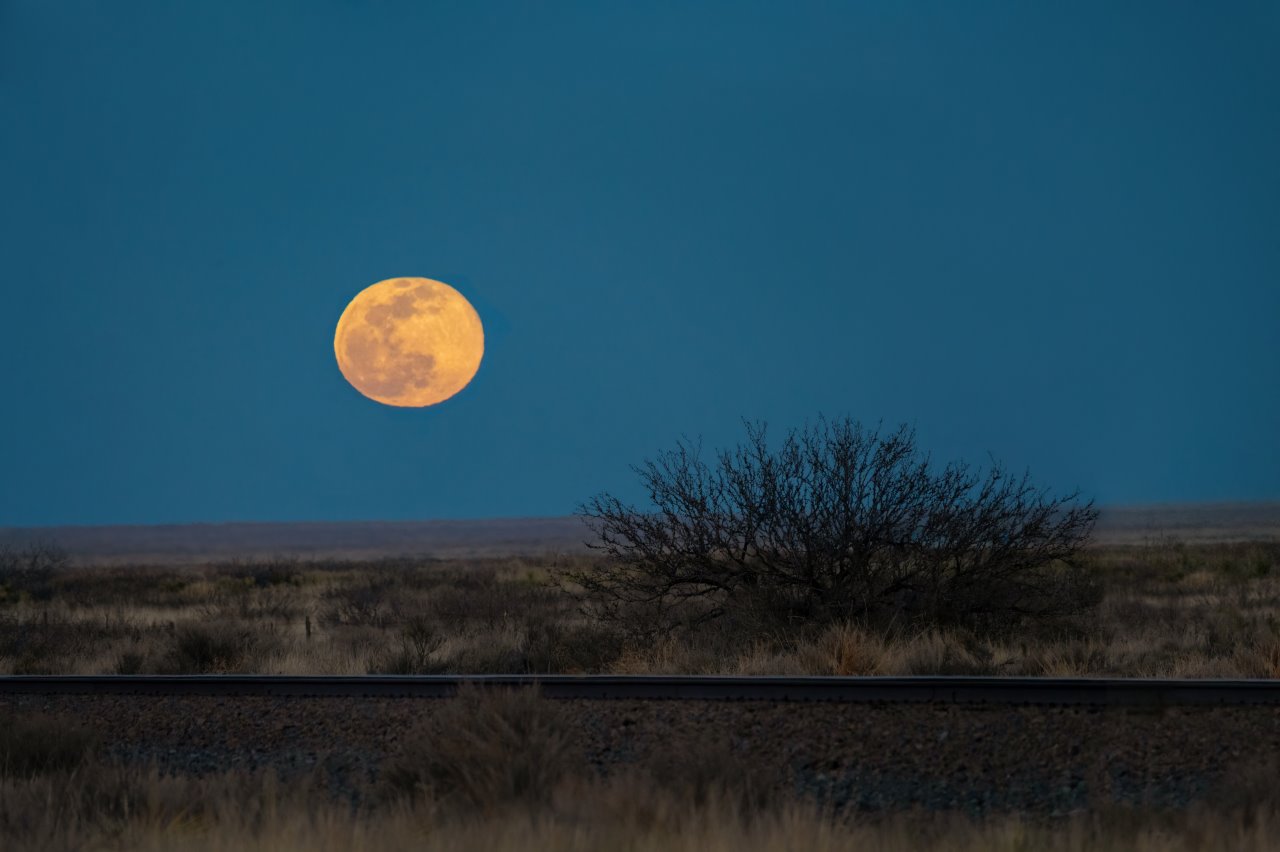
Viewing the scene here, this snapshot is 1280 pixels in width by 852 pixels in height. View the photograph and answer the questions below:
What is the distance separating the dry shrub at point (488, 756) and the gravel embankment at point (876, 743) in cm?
64

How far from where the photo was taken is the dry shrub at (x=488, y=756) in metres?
8.46

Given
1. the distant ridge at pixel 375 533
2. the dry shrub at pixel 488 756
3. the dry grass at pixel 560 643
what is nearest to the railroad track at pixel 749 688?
the dry shrub at pixel 488 756

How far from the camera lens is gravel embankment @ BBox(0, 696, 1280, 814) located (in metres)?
9.02

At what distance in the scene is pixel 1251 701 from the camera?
435 inches

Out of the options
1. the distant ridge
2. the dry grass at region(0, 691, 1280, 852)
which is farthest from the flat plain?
the distant ridge

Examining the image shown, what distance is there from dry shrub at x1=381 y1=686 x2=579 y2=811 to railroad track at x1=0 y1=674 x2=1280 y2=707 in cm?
60

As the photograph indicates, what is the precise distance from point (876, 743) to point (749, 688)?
2236 mm

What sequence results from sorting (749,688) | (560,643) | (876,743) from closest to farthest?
(876,743), (749,688), (560,643)

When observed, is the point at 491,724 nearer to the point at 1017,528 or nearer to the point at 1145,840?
the point at 1145,840

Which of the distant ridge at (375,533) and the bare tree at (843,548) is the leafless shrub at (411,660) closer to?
the bare tree at (843,548)

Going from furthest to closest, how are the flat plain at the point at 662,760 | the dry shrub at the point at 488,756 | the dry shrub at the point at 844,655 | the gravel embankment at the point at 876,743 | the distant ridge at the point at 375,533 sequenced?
the distant ridge at the point at 375,533 → the dry shrub at the point at 844,655 → the gravel embankment at the point at 876,743 → the dry shrub at the point at 488,756 → the flat plain at the point at 662,760

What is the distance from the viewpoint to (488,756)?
872 centimetres

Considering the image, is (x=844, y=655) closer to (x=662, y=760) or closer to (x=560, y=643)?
(x=560, y=643)

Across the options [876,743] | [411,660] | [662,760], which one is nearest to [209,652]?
[411,660]
